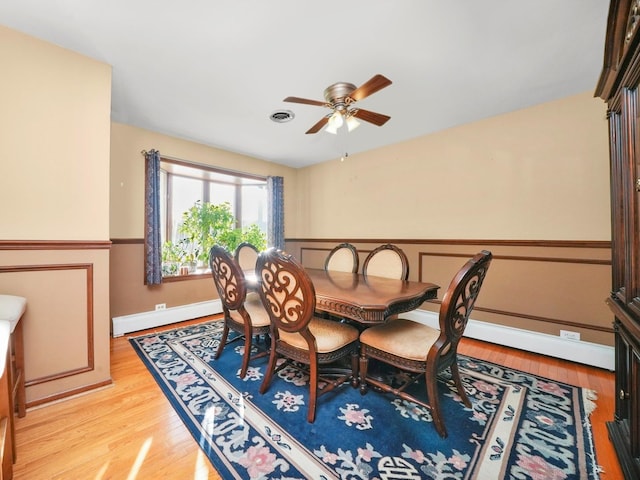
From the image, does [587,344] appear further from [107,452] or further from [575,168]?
[107,452]

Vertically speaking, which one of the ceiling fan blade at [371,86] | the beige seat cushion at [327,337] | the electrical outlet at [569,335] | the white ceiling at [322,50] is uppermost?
the white ceiling at [322,50]

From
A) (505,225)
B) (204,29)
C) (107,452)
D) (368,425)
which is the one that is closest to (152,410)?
(107,452)

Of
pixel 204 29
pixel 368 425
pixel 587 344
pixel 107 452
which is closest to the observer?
pixel 107 452

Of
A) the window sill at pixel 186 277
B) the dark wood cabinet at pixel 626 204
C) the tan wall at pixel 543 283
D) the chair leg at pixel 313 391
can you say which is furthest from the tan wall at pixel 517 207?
the window sill at pixel 186 277

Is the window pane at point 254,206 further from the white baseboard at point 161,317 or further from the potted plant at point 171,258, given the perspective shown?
the white baseboard at point 161,317

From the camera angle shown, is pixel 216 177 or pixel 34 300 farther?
pixel 216 177

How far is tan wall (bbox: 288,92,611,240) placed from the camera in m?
2.28

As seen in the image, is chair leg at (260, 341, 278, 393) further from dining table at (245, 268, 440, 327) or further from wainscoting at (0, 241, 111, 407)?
wainscoting at (0, 241, 111, 407)

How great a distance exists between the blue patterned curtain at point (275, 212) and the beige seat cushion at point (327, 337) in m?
2.72

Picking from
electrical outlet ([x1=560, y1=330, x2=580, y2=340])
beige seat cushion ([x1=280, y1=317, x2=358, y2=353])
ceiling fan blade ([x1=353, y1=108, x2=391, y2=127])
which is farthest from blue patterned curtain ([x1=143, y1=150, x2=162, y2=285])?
electrical outlet ([x1=560, y1=330, x2=580, y2=340])

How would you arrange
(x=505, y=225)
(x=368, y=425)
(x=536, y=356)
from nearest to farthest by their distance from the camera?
(x=368, y=425)
(x=536, y=356)
(x=505, y=225)

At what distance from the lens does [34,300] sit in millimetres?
1651

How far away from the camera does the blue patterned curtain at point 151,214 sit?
9.96ft

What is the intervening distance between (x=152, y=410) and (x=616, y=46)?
3085 mm
